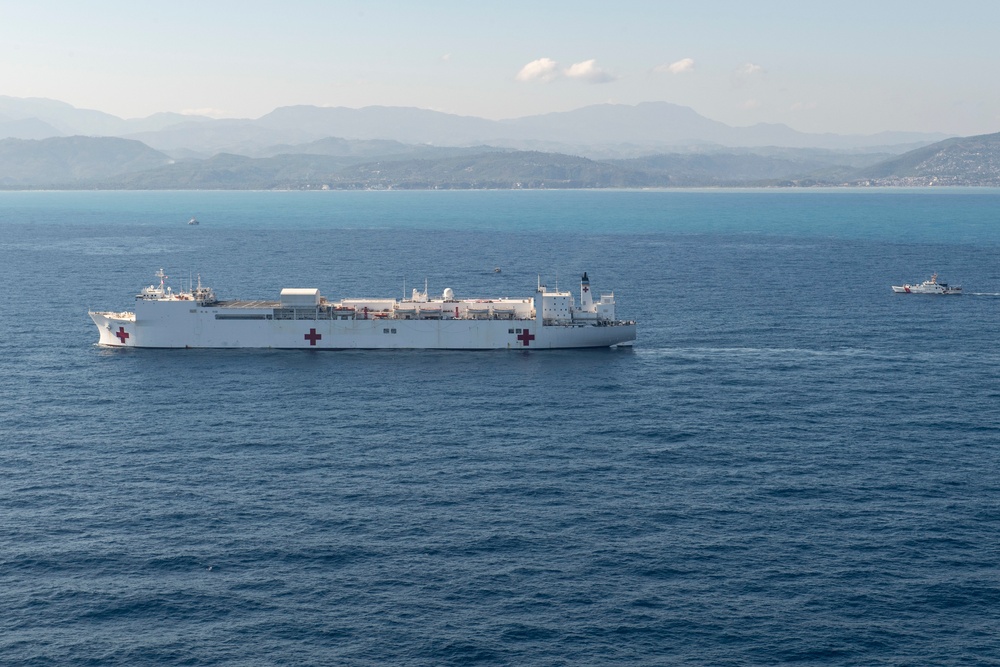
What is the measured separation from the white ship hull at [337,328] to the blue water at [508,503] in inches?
87.7

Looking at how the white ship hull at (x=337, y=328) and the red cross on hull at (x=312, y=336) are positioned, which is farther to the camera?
the red cross on hull at (x=312, y=336)

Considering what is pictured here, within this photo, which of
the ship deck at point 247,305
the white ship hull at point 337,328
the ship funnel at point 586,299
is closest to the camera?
the white ship hull at point 337,328

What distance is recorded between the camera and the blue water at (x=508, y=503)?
43.3 metres

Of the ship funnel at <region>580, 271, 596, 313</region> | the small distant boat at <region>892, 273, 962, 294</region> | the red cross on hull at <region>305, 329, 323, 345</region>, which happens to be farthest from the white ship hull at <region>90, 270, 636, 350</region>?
the small distant boat at <region>892, 273, 962, 294</region>

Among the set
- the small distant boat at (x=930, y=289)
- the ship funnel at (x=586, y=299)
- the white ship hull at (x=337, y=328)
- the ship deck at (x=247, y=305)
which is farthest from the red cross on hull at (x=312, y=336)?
the small distant boat at (x=930, y=289)

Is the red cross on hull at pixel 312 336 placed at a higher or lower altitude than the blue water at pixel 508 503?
higher

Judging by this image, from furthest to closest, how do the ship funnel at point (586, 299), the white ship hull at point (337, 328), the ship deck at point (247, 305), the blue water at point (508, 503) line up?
1. the ship deck at point (247, 305)
2. the ship funnel at point (586, 299)
3. the white ship hull at point (337, 328)
4. the blue water at point (508, 503)

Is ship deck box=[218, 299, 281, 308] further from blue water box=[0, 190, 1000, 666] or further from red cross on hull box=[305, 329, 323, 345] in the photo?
blue water box=[0, 190, 1000, 666]

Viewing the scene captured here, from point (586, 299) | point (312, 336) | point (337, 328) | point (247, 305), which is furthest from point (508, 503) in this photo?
point (247, 305)

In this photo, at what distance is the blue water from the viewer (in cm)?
4328

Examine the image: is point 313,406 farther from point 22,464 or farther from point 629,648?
point 629,648

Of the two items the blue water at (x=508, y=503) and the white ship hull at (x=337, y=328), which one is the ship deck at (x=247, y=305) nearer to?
the white ship hull at (x=337, y=328)

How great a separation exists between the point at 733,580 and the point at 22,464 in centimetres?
4504

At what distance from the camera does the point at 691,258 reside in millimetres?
189375
